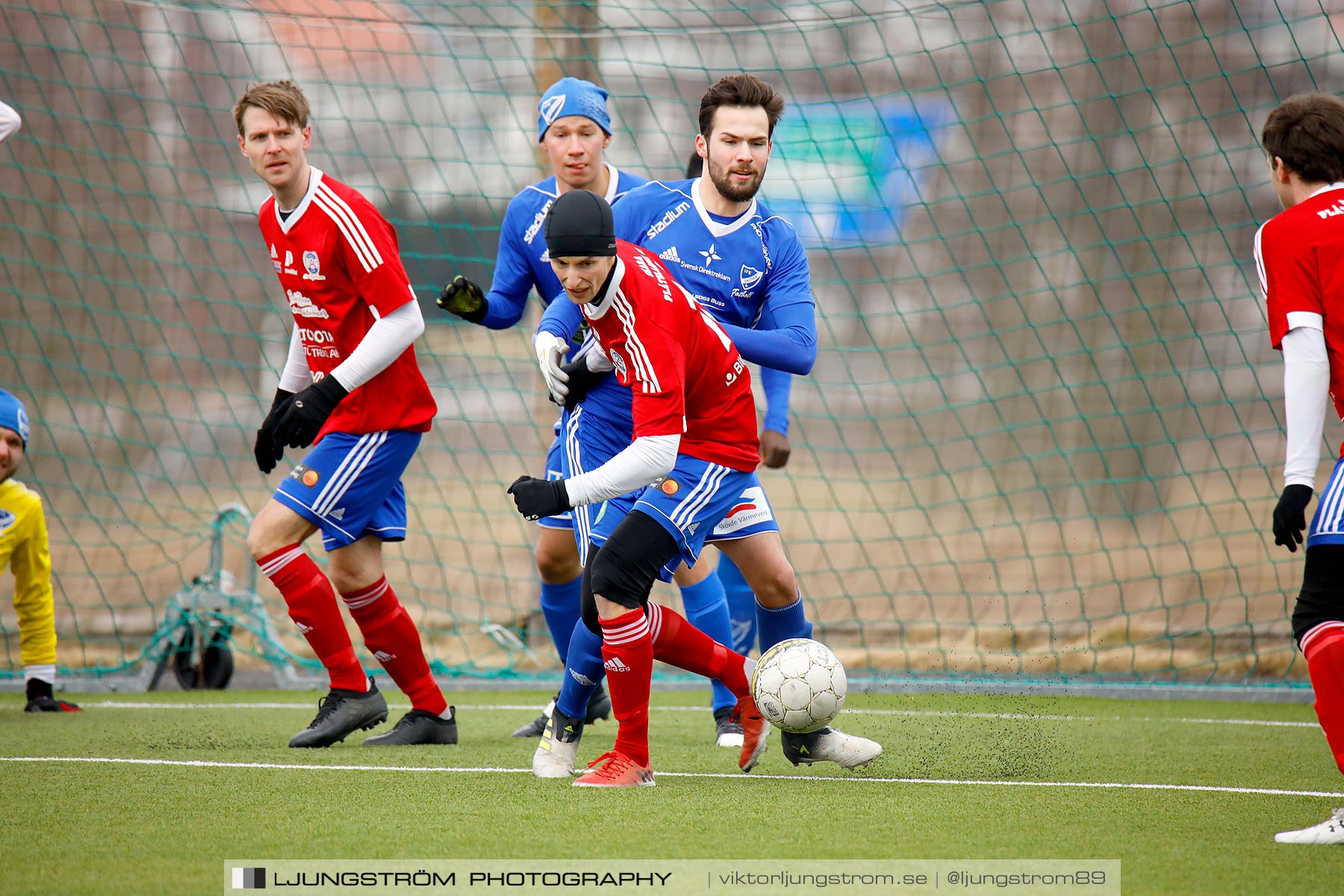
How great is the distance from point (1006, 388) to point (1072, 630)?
4048 millimetres

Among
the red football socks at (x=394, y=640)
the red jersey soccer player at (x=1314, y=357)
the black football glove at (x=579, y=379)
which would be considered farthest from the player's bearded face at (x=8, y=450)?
the red jersey soccer player at (x=1314, y=357)

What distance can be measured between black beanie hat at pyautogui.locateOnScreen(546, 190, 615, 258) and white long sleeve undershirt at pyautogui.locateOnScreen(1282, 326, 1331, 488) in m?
1.64

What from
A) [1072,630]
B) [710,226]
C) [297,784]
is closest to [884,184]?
[1072,630]

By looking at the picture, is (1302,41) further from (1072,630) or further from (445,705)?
(445,705)

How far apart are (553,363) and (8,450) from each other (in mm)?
2888

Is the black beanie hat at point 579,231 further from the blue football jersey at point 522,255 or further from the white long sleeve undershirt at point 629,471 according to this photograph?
the blue football jersey at point 522,255

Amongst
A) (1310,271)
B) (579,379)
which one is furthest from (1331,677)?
(579,379)

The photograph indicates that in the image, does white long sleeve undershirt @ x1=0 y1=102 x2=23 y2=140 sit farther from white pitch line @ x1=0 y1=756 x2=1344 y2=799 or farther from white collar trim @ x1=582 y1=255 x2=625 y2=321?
white collar trim @ x1=582 y1=255 x2=625 y2=321

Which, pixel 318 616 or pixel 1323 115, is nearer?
pixel 1323 115

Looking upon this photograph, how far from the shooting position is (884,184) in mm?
9141

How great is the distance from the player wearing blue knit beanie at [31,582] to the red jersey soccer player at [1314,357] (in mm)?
4830

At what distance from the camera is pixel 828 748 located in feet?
12.7

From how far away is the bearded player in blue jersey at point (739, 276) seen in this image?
3.99 metres

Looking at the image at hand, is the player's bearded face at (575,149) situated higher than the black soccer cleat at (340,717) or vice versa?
the player's bearded face at (575,149)
